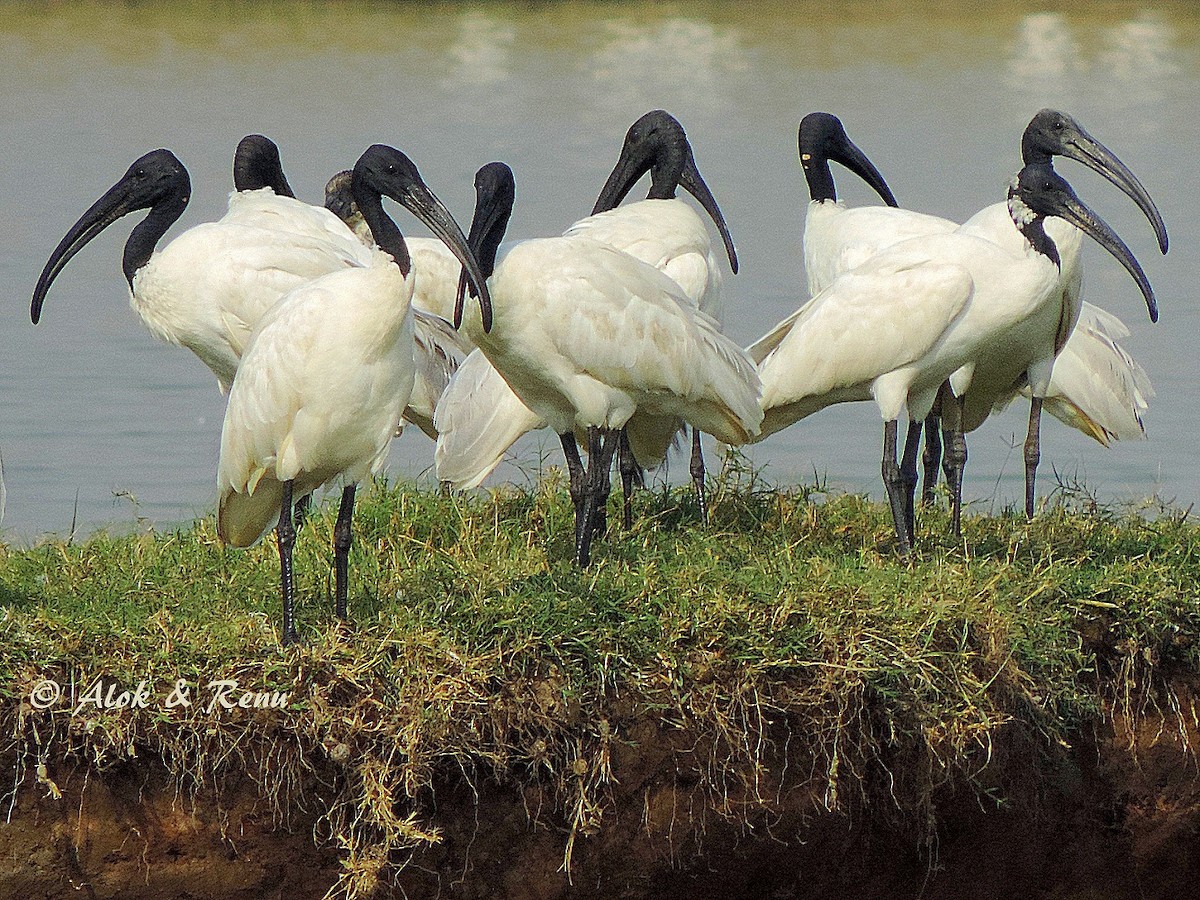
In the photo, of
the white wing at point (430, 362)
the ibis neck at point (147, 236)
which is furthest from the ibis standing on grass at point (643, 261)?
the ibis neck at point (147, 236)

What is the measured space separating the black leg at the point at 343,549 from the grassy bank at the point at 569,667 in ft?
0.25

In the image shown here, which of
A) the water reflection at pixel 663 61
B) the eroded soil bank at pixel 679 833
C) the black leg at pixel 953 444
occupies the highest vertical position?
the black leg at pixel 953 444

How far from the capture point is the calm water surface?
401 inches

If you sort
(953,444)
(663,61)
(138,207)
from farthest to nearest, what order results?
(663,61)
(953,444)
(138,207)

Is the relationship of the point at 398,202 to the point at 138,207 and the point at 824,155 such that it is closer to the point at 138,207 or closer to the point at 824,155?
the point at 138,207

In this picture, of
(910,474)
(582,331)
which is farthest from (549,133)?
(582,331)

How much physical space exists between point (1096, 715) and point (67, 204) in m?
13.3

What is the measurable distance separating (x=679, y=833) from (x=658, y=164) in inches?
149

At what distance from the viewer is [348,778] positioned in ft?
15.6

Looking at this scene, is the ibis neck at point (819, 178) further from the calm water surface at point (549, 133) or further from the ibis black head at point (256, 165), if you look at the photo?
the ibis black head at point (256, 165)

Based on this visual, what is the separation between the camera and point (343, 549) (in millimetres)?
5258

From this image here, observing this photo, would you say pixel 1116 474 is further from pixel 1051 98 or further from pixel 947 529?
pixel 1051 98

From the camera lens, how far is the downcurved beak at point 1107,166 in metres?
6.54

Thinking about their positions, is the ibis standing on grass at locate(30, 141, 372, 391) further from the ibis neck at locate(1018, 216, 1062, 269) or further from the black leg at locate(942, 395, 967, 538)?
the ibis neck at locate(1018, 216, 1062, 269)
